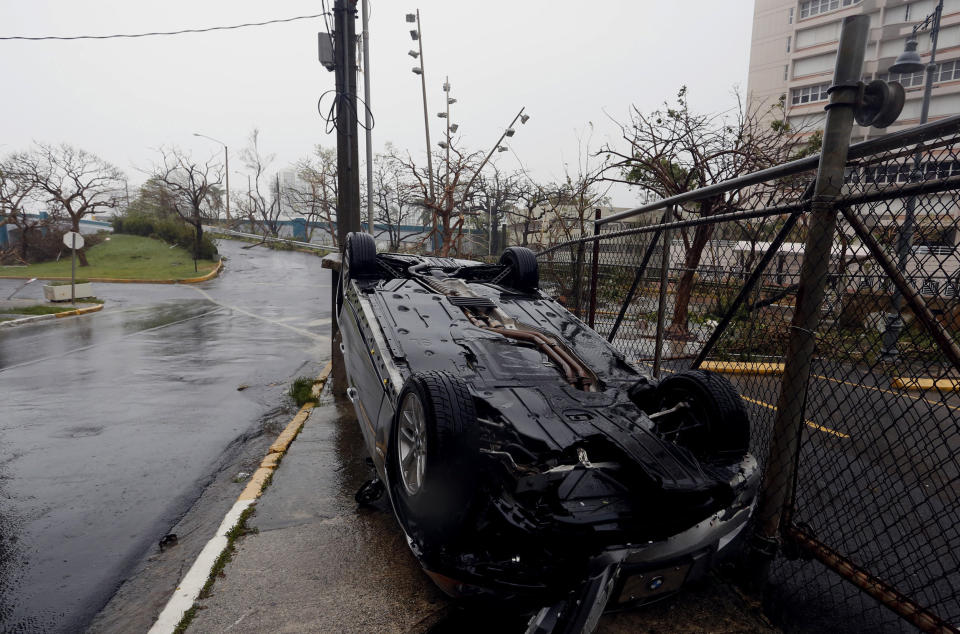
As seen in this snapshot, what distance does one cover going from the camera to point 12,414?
5914 millimetres

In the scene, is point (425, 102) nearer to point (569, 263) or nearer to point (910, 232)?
point (569, 263)

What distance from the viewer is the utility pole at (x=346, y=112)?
22.1 ft

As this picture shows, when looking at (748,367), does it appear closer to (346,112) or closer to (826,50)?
(346,112)

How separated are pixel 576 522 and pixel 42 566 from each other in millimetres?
3291

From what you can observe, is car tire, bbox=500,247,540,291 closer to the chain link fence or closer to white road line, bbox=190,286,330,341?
the chain link fence

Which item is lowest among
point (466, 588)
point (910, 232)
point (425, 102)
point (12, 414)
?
point (12, 414)

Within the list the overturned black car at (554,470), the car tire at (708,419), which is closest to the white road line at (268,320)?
the overturned black car at (554,470)

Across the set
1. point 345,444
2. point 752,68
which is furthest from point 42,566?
point 752,68

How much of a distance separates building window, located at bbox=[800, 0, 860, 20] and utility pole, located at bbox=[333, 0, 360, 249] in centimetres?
4929

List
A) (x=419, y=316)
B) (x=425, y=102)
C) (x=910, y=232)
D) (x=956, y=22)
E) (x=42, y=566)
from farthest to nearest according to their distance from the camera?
(x=956, y=22) < (x=425, y=102) < (x=419, y=316) < (x=42, y=566) < (x=910, y=232)

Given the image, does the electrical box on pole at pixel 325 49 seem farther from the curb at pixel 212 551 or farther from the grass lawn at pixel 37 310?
the grass lawn at pixel 37 310

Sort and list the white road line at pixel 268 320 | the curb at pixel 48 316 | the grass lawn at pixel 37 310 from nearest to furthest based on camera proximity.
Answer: the white road line at pixel 268 320
the curb at pixel 48 316
the grass lawn at pixel 37 310

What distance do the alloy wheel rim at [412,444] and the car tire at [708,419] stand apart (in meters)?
1.26

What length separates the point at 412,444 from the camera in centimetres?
252
